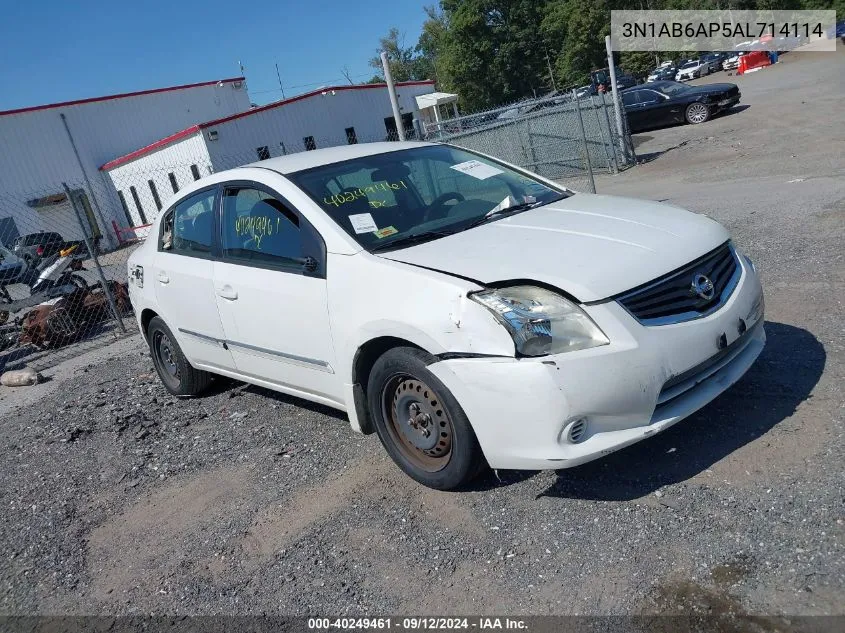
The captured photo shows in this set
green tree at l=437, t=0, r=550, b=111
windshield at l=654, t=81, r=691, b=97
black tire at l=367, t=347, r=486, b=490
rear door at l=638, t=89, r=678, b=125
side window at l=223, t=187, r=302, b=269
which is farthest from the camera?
green tree at l=437, t=0, r=550, b=111

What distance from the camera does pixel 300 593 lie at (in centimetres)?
329

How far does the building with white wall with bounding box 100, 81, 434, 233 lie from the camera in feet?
87.8

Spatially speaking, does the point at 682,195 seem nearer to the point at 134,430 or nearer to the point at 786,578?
the point at 134,430

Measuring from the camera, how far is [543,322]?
3.23m

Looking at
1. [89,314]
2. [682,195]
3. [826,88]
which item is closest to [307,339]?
[89,314]

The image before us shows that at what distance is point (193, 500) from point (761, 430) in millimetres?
3195

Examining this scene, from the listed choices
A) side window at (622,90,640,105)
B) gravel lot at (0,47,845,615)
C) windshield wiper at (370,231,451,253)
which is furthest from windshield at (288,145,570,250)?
side window at (622,90,640,105)

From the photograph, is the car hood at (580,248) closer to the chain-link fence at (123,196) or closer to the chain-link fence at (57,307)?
the chain-link fence at (123,196)

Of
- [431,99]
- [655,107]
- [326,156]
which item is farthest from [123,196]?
[326,156]

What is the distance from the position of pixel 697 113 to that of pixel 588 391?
69.5 feet

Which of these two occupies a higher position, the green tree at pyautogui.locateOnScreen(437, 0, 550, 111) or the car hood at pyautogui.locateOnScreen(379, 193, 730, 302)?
the green tree at pyautogui.locateOnScreen(437, 0, 550, 111)

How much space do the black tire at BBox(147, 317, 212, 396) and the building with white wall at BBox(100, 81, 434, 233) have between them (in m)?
19.4

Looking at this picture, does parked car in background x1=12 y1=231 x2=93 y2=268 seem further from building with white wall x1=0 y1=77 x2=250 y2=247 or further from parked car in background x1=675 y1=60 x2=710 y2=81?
parked car in background x1=675 y1=60 x2=710 y2=81

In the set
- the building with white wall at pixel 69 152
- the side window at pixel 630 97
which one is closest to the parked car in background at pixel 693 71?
the side window at pixel 630 97
